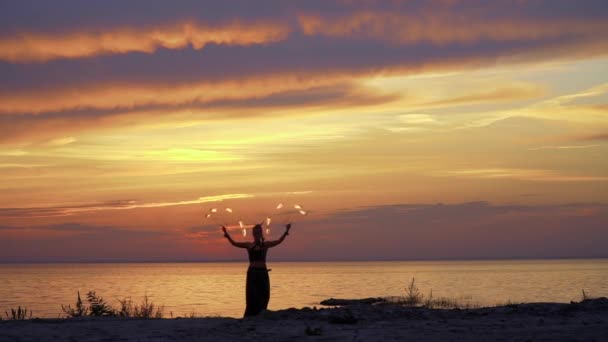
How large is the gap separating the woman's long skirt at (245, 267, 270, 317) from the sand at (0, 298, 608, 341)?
5.05 feet

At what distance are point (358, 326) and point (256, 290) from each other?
4.34 m

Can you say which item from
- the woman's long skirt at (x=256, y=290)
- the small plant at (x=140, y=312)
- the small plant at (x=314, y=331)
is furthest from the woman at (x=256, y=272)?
the small plant at (x=314, y=331)

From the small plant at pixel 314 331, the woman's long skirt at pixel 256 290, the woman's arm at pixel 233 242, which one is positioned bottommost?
the small plant at pixel 314 331

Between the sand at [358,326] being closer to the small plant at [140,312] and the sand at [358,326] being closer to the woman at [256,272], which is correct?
the woman at [256,272]

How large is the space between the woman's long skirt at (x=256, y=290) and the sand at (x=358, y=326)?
1.54 meters

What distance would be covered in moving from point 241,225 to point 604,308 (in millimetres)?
9795

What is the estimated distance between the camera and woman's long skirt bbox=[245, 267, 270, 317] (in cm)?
2173

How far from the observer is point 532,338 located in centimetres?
1594

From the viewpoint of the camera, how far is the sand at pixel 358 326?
1658 cm

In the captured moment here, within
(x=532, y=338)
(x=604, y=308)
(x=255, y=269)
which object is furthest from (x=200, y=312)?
(x=532, y=338)

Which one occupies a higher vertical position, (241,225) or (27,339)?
(241,225)

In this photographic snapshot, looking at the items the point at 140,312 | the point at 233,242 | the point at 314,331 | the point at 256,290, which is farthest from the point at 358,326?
the point at 140,312

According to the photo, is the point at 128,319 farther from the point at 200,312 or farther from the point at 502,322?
the point at 200,312

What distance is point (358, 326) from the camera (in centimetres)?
1822
